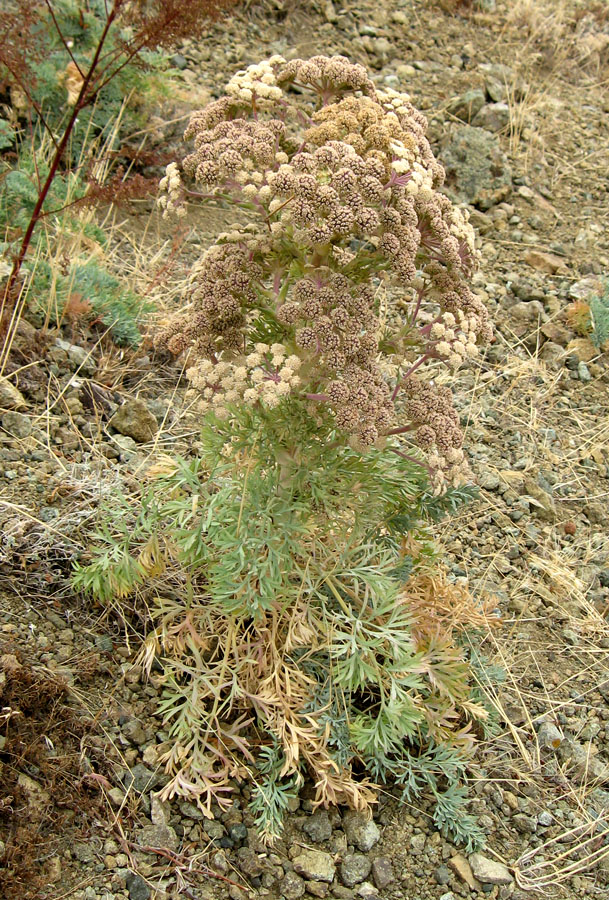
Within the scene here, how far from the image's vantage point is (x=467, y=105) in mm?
5988

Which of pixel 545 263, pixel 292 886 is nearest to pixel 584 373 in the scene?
pixel 545 263

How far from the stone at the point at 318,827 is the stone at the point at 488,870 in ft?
1.48

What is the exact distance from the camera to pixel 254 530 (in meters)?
2.60

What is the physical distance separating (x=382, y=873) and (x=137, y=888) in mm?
720

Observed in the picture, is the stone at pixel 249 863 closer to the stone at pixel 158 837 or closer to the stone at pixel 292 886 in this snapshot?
the stone at pixel 292 886

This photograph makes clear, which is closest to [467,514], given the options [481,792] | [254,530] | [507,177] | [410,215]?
[481,792]

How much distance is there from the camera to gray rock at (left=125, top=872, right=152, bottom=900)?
233 cm

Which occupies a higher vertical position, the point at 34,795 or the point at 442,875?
the point at 34,795

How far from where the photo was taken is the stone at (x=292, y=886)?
2484 mm

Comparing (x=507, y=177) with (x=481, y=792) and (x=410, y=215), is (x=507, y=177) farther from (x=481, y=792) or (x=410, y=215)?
(x=481, y=792)

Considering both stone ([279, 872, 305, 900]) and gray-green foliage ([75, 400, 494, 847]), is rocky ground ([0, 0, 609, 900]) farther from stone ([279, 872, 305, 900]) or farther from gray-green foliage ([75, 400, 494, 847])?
gray-green foliage ([75, 400, 494, 847])

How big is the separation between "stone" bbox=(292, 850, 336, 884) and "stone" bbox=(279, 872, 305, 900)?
0.03m

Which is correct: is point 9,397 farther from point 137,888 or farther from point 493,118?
point 493,118

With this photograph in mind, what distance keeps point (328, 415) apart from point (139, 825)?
4.25 ft
